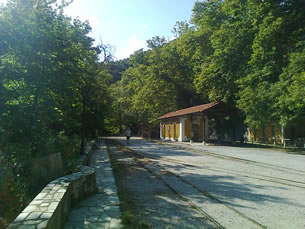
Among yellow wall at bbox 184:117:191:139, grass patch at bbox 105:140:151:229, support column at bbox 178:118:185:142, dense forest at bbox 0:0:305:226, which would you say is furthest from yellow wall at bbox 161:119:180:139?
grass patch at bbox 105:140:151:229

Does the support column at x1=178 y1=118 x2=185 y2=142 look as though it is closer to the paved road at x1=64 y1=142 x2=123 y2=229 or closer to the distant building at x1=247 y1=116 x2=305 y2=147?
the distant building at x1=247 y1=116 x2=305 y2=147

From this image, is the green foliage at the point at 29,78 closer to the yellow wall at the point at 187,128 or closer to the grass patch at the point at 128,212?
the grass patch at the point at 128,212

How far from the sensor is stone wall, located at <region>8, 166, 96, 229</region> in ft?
10.00

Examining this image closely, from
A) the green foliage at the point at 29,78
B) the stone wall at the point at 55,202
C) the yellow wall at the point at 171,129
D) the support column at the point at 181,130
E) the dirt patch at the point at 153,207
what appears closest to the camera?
the stone wall at the point at 55,202

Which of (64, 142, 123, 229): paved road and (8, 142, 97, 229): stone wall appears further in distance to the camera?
(64, 142, 123, 229): paved road

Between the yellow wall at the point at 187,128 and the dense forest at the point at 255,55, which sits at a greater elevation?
the dense forest at the point at 255,55

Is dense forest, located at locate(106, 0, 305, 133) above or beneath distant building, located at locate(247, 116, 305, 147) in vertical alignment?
above

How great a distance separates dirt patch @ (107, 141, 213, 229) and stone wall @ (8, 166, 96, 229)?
954 millimetres

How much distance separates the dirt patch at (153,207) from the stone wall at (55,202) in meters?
0.95

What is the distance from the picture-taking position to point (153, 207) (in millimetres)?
5551

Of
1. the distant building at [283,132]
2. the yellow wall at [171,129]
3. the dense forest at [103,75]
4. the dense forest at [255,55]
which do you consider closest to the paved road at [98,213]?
the dense forest at [103,75]

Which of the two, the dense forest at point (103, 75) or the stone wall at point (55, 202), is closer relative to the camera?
the stone wall at point (55, 202)

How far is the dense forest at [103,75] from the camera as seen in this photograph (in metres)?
6.54

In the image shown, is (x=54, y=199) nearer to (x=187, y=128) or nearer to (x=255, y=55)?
(x=255, y=55)
